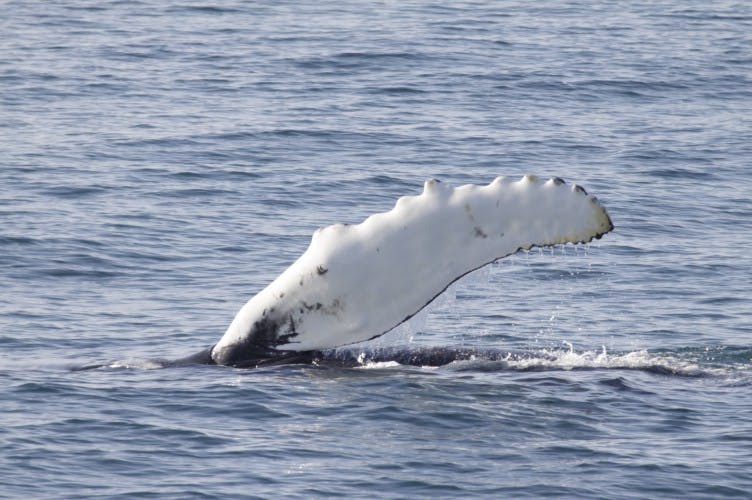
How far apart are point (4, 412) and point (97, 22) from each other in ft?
98.4

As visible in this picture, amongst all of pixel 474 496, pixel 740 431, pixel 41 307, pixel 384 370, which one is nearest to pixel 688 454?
pixel 740 431

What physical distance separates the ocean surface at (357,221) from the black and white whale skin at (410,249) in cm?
22

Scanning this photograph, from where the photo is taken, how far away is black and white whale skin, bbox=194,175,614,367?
1098 centimetres

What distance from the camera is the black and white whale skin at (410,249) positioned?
432 inches

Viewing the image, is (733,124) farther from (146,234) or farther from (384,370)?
(384,370)

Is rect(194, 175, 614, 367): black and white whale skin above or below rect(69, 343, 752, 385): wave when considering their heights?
above

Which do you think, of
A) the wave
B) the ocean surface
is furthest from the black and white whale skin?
the wave

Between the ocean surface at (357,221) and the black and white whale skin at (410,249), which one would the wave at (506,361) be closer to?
the ocean surface at (357,221)

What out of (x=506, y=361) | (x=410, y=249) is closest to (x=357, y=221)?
(x=506, y=361)

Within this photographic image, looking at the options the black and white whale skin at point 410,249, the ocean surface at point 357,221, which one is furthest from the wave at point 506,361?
the black and white whale skin at point 410,249

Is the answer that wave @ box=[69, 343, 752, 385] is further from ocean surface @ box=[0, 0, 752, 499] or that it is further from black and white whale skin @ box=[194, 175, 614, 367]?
black and white whale skin @ box=[194, 175, 614, 367]

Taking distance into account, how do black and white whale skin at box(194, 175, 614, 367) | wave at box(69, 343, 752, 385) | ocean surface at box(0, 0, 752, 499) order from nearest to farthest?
black and white whale skin at box(194, 175, 614, 367) → ocean surface at box(0, 0, 752, 499) → wave at box(69, 343, 752, 385)

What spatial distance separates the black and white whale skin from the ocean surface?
0.22 meters

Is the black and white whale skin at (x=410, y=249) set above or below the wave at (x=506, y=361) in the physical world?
above
